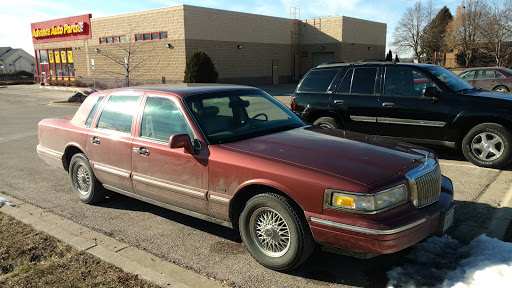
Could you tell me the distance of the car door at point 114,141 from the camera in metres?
4.72

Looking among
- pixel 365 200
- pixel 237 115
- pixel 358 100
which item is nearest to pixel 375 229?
pixel 365 200

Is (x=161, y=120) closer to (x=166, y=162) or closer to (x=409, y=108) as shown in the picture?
A: (x=166, y=162)

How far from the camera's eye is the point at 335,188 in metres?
3.09

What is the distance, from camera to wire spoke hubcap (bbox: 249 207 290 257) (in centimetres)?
345

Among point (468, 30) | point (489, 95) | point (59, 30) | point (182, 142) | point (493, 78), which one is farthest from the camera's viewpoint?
point (468, 30)

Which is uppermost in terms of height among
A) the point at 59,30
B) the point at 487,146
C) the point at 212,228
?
the point at 59,30

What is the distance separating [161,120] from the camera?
4453 mm

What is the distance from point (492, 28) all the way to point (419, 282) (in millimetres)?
47266

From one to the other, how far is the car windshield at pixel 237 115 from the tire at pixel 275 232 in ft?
2.73

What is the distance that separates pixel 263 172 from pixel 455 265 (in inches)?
72.4

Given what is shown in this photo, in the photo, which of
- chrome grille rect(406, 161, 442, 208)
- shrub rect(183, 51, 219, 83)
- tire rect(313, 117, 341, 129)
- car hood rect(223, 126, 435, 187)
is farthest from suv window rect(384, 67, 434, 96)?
shrub rect(183, 51, 219, 83)

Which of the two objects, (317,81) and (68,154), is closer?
(68,154)

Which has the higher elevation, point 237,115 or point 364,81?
point 364,81

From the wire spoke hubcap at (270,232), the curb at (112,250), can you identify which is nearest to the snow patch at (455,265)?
the wire spoke hubcap at (270,232)
